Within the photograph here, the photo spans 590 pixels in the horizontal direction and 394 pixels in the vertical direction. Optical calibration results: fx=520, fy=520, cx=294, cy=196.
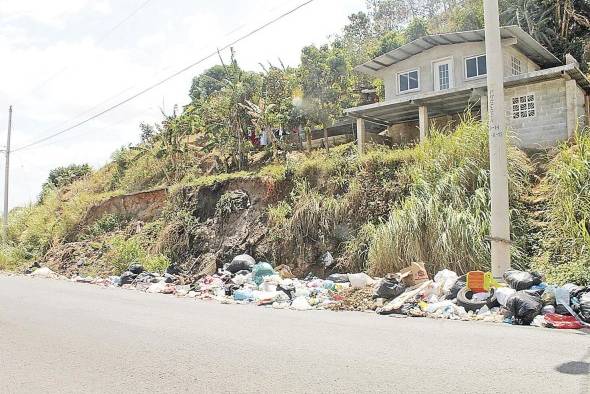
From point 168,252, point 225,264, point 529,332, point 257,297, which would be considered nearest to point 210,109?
point 168,252

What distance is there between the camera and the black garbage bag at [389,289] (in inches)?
397

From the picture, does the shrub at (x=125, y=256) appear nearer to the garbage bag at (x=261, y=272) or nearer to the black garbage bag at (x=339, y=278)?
the garbage bag at (x=261, y=272)

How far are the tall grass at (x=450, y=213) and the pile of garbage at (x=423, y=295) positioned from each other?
95 centimetres

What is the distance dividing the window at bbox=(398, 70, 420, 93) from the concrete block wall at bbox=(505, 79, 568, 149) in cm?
619

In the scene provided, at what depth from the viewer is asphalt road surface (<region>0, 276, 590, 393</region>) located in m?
4.84

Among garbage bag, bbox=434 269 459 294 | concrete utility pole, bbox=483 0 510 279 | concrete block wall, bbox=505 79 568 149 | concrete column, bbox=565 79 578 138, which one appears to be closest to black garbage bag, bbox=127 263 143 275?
garbage bag, bbox=434 269 459 294

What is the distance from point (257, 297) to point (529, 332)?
6150mm

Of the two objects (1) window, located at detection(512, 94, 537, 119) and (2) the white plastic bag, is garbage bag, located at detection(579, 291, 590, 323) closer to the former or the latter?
(2) the white plastic bag

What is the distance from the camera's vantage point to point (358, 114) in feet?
67.5

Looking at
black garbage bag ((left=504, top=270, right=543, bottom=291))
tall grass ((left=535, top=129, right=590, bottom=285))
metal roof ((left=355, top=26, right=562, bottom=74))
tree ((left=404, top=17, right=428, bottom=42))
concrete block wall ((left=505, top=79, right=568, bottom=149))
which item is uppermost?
tree ((left=404, top=17, right=428, bottom=42))

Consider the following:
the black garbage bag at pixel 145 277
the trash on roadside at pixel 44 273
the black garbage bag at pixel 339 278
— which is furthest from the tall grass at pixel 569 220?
the trash on roadside at pixel 44 273

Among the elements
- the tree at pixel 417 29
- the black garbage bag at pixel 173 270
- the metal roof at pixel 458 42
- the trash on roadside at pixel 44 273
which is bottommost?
the trash on roadside at pixel 44 273

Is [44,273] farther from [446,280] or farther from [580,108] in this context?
[580,108]

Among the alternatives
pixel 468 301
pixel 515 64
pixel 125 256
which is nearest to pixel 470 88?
pixel 515 64
